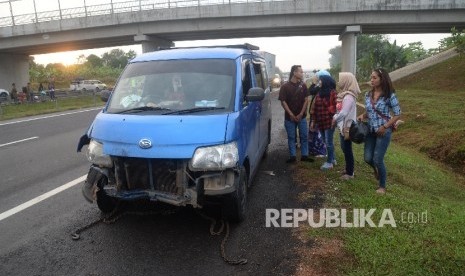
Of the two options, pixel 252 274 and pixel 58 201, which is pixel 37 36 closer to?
pixel 58 201

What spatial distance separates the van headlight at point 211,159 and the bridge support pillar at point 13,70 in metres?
41.7

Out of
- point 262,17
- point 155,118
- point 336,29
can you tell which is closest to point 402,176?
point 155,118

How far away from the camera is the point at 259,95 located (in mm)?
4559

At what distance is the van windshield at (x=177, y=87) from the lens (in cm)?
445

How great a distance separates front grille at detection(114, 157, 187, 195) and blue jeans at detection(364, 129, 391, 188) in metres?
2.87

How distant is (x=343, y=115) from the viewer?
5.46 metres

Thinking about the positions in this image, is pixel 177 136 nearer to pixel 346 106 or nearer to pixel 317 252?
pixel 317 252

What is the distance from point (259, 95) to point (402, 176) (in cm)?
376

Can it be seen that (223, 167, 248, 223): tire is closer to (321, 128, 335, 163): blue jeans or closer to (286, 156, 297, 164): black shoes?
(321, 128, 335, 163): blue jeans

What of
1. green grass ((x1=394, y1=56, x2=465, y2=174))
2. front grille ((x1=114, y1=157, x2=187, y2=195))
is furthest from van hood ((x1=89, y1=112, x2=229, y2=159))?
green grass ((x1=394, y1=56, x2=465, y2=174))

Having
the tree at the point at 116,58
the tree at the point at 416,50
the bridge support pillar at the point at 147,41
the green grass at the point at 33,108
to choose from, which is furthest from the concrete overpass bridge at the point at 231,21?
the tree at the point at 116,58

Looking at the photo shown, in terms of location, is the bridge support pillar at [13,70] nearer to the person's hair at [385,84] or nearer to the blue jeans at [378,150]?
the blue jeans at [378,150]

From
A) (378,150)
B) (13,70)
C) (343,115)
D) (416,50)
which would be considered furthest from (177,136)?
(416,50)

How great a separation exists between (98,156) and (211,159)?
1316mm
